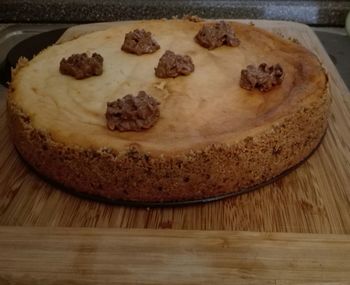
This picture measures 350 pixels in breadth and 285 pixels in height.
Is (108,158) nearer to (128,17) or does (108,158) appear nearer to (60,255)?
(60,255)

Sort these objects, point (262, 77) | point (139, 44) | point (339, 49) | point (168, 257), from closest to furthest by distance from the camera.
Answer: point (168, 257) < point (262, 77) < point (139, 44) < point (339, 49)

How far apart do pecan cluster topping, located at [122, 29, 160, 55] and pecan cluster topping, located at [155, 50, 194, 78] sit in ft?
0.54

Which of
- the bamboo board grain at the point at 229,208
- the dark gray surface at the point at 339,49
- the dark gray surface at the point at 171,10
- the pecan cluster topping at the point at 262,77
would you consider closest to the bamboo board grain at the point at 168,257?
the bamboo board grain at the point at 229,208

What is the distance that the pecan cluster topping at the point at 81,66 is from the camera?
148 cm

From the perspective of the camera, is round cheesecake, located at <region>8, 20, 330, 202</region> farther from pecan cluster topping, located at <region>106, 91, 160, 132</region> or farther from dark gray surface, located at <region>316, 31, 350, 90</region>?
dark gray surface, located at <region>316, 31, 350, 90</region>

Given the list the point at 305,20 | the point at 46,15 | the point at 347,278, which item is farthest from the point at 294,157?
the point at 46,15

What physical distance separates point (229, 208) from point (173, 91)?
0.38 m

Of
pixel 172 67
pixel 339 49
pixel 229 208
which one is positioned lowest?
pixel 339 49

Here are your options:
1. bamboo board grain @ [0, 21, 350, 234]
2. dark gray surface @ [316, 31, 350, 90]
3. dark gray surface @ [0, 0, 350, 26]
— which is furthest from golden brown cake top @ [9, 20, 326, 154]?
dark gray surface @ [0, 0, 350, 26]

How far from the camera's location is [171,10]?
8.21 feet

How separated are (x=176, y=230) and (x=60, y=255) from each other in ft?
0.82

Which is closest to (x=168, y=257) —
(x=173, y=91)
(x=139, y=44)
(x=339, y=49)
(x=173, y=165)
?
(x=173, y=165)

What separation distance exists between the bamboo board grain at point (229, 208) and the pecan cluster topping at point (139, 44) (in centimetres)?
53

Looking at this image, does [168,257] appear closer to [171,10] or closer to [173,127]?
[173,127]
